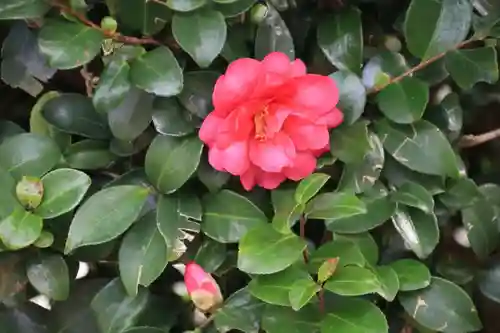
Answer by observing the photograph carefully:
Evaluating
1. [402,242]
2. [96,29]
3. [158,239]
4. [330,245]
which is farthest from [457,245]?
[96,29]

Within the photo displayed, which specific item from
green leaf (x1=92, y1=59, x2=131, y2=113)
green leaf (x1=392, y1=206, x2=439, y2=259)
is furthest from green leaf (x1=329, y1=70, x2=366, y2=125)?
green leaf (x1=92, y1=59, x2=131, y2=113)

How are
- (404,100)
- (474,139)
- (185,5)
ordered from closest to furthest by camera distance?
(185,5)
(404,100)
(474,139)

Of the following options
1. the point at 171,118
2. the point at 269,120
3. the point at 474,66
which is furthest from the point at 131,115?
the point at 474,66

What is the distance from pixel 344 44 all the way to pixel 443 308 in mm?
320

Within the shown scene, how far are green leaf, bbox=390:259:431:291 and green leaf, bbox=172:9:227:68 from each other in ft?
1.04

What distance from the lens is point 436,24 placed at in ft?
2.69

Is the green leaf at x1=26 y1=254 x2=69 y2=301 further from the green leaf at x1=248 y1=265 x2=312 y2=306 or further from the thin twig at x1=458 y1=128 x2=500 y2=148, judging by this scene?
the thin twig at x1=458 y1=128 x2=500 y2=148

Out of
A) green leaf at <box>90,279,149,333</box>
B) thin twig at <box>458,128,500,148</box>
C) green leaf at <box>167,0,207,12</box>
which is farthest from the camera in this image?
thin twig at <box>458,128,500,148</box>

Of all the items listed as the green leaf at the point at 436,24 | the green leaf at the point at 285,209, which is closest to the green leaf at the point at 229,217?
the green leaf at the point at 285,209

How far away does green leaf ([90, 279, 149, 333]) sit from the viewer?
81 cm

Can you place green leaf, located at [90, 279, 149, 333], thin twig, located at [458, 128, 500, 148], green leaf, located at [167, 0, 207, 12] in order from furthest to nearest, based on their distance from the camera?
thin twig, located at [458, 128, 500, 148] < green leaf, located at [90, 279, 149, 333] < green leaf, located at [167, 0, 207, 12]

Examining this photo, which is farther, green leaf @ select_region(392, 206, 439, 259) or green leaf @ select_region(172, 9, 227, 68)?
green leaf @ select_region(392, 206, 439, 259)

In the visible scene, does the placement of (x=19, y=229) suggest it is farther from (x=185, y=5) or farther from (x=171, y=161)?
(x=185, y=5)

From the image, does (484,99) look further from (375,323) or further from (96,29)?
(96,29)
